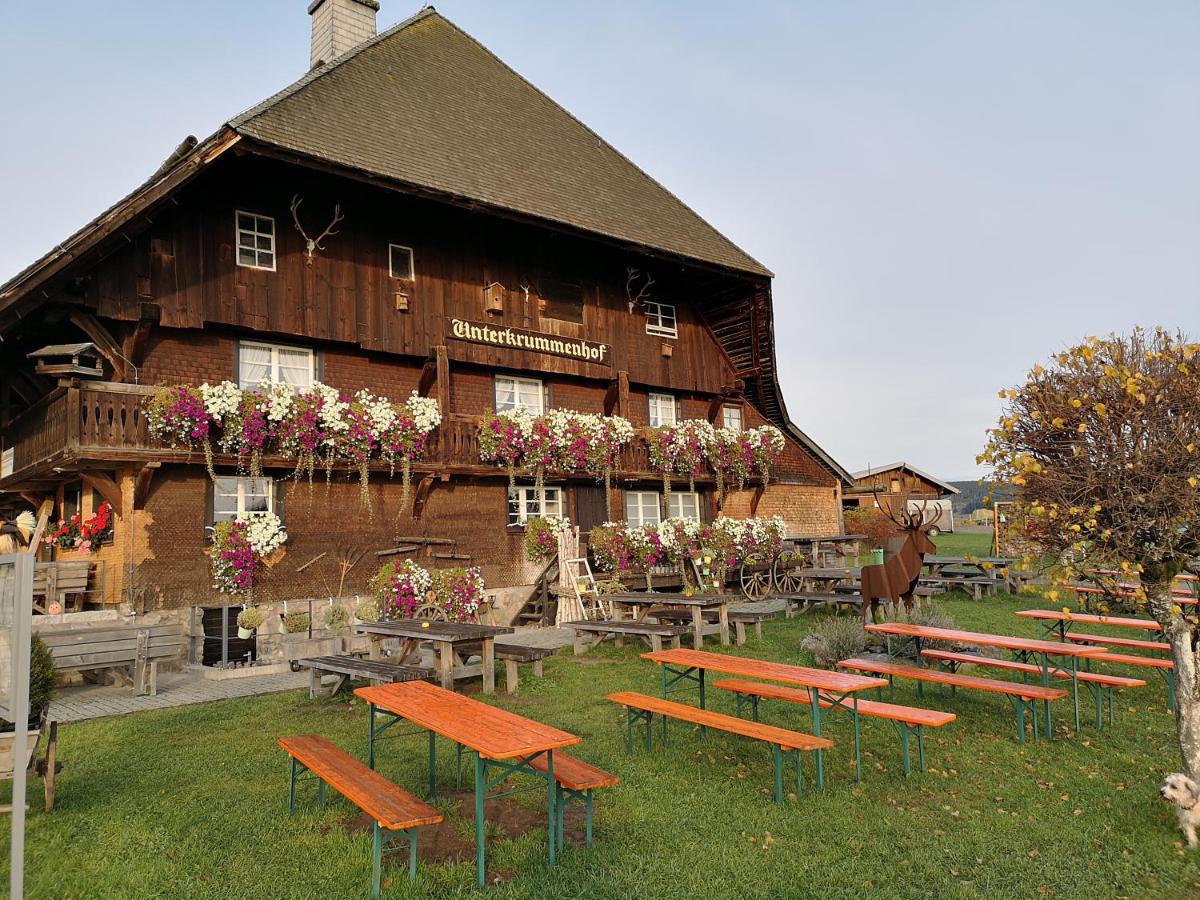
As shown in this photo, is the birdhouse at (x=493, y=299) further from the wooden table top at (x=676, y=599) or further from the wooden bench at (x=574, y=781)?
the wooden bench at (x=574, y=781)

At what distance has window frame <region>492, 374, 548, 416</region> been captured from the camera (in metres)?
18.4

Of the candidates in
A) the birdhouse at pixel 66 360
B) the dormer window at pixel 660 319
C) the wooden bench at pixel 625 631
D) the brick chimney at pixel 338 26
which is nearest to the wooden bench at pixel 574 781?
the wooden bench at pixel 625 631

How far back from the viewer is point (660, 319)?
2177 cm

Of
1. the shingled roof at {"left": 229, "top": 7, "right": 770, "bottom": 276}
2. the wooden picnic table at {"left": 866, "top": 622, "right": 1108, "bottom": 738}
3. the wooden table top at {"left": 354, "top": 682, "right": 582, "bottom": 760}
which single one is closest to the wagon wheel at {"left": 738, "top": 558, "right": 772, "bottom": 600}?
the shingled roof at {"left": 229, "top": 7, "right": 770, "bottom": 276}

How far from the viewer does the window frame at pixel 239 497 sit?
1427cm

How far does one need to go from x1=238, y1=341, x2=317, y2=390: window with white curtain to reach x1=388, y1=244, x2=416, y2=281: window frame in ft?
7.92

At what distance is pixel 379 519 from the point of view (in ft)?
52.9

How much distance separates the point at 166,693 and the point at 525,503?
9018 millimetres

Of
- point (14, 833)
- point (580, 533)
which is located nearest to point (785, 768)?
point (14, 833)

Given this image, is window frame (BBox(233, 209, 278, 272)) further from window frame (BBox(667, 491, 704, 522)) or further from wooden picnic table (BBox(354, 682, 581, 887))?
window frame (BBox(667, 491, 704, 522))

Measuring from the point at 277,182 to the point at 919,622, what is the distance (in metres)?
13.8

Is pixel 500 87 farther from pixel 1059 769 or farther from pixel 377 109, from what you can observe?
pixel 1059 769

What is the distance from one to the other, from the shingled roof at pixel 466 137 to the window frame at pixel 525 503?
6020 mm

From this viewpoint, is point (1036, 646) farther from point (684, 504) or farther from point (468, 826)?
point (684, 504)
